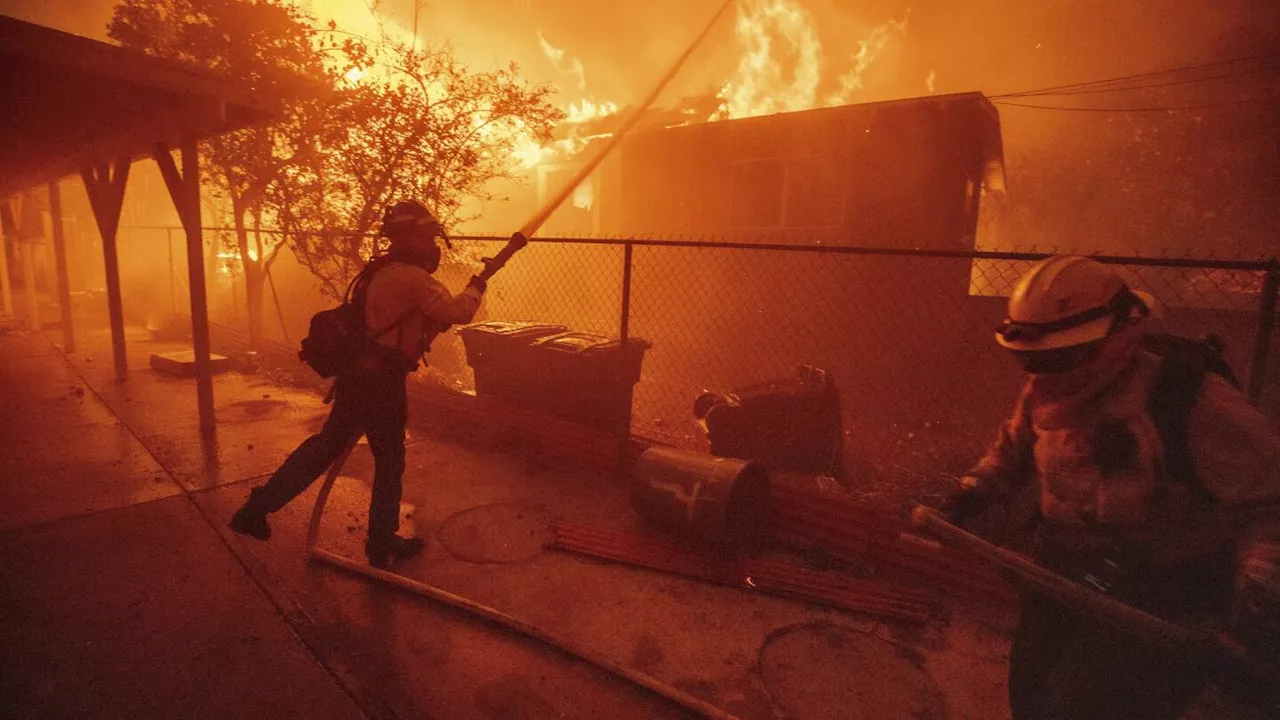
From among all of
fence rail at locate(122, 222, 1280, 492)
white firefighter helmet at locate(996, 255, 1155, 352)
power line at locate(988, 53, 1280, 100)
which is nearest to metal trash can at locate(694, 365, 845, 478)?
fence rail at locate(122, 222, 1280, 492)

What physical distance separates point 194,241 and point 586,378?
416 centimetres

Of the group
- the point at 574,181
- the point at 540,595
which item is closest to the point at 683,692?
the point at 540,595

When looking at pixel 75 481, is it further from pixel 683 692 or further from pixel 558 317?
pixel 558 317

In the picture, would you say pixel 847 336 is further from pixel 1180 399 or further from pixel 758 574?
pixel 1180 399

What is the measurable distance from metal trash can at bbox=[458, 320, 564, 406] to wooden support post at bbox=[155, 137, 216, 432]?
255cm

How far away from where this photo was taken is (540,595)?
313 cm

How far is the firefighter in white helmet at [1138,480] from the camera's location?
55.0 inches

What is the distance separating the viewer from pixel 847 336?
1047 centimetres

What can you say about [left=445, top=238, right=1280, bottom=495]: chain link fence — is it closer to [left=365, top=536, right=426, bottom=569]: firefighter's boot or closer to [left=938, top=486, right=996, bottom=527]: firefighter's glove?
[left=365, top=536, right=426, bottom=569]: firefighter's boot

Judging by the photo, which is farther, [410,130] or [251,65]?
[251,65]

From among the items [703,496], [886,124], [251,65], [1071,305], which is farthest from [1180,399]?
[251,65]

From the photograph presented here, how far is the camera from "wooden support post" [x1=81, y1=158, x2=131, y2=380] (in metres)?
6.57

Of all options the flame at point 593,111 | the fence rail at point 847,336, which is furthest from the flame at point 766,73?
the fence rail at point 847,336

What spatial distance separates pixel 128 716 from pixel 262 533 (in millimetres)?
A: 1034
